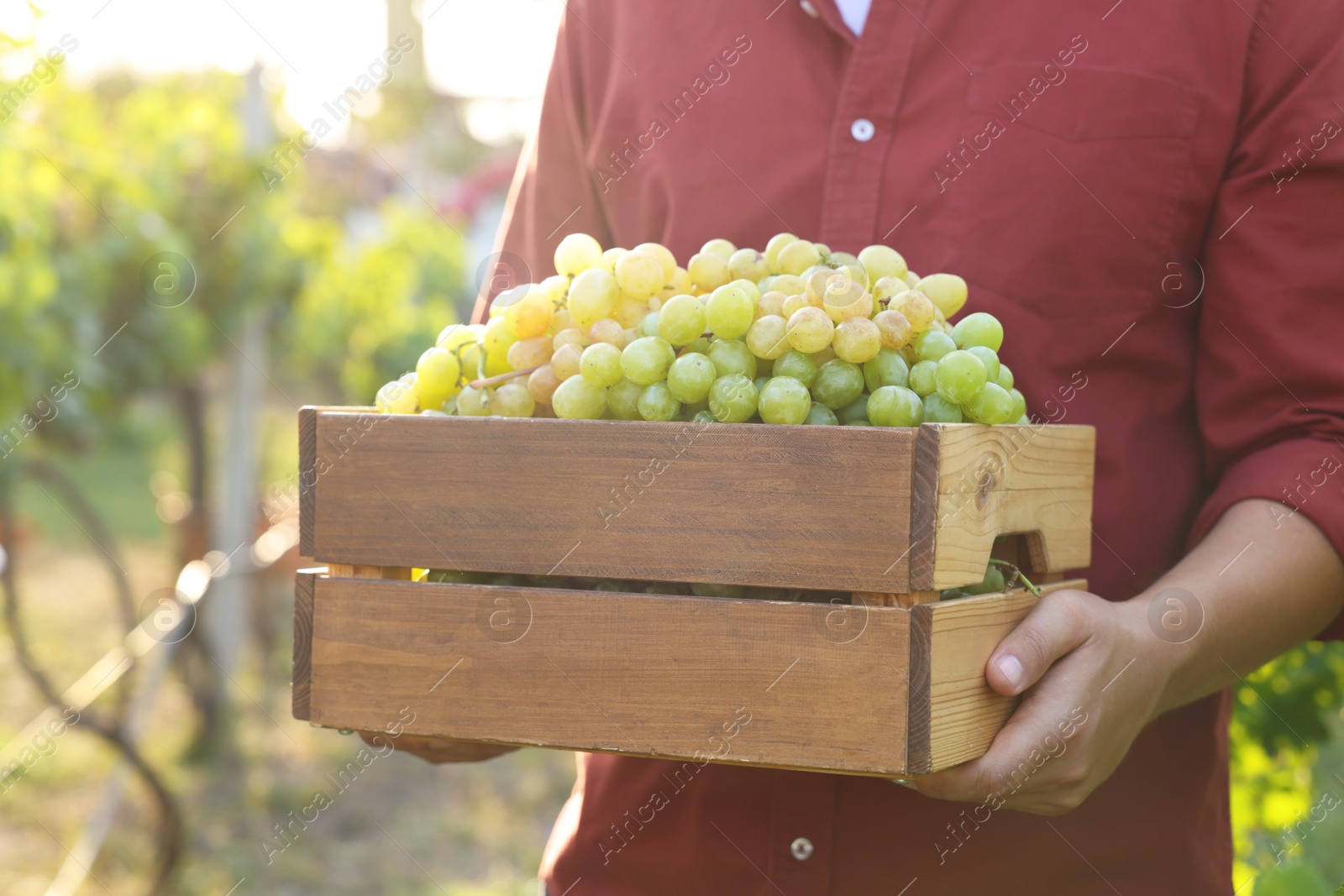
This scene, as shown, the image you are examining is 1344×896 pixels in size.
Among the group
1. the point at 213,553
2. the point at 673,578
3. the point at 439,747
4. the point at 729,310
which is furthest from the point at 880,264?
the point at 213,553

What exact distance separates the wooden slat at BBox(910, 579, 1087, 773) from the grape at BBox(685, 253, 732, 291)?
0.43 m

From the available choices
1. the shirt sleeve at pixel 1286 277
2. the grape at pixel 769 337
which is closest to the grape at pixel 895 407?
the grape at pixel 769 337

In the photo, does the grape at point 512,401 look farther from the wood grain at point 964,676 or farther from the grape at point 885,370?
the wood grain at point 964,676

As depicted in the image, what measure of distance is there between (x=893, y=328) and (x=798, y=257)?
0.45 ft

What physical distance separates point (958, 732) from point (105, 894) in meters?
3.54

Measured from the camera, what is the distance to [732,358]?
1197 millimetres

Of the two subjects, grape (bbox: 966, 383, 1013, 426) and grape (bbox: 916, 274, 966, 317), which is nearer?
grape (bbox: 966, 383, 1013, 426)

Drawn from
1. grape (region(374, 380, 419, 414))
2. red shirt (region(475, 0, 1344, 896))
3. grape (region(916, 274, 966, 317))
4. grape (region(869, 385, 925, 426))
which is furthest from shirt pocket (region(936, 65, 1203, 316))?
grape (region(374, 380, 419, 414))

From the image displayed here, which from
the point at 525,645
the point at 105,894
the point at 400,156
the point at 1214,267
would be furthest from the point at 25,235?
the point at 400,156

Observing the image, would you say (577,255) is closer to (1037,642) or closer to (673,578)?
(673,578)

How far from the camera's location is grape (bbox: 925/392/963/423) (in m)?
1.16

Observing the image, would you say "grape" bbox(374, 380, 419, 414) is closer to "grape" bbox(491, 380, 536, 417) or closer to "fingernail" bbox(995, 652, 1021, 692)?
"grape" bbox(491, 380, 536, 417)

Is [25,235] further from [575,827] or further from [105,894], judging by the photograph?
[575,827]

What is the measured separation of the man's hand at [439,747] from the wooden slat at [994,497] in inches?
20.3
